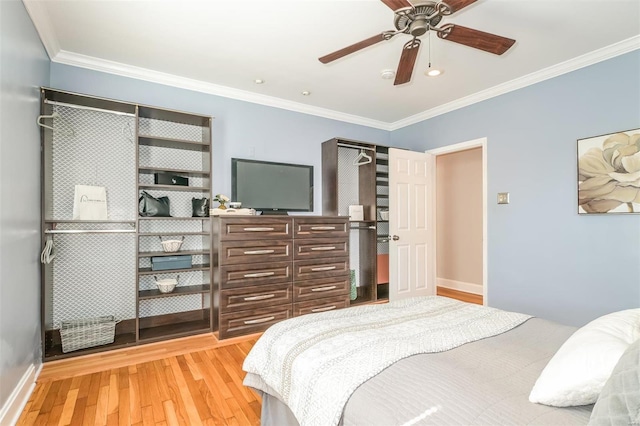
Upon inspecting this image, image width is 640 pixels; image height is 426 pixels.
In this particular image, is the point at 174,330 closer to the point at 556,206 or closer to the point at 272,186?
the point at 272,186

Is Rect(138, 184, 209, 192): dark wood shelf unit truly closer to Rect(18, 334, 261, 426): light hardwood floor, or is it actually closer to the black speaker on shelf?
the black speaker on shelf

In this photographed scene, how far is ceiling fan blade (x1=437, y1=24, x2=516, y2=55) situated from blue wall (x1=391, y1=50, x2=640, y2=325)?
160 centimetres

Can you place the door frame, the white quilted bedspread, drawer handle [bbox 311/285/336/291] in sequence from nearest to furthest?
1. the white quilted bedspread
2. drawer handle [bbox 311/285/336/291]
3. the door frame

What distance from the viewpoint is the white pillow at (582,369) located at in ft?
2.77

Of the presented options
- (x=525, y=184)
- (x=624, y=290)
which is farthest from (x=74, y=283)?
(x=624, y=290)

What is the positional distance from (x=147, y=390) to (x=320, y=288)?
73.2 inches

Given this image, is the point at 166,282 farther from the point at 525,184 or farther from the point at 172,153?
the point at 525,184

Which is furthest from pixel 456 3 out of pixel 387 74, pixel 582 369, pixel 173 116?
pixel 173 116

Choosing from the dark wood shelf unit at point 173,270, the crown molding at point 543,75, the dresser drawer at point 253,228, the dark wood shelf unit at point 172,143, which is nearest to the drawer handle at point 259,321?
the dark wood shelf unit at point 173,270

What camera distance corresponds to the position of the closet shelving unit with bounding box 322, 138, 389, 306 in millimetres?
4094

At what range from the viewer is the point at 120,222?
2.93 metres

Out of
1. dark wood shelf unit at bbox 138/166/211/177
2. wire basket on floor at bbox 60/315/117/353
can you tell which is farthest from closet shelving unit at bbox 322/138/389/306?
wire basket on floor at bbox 60/315/117/353

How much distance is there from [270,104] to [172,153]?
1.30 m

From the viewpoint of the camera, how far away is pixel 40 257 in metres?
2.46
